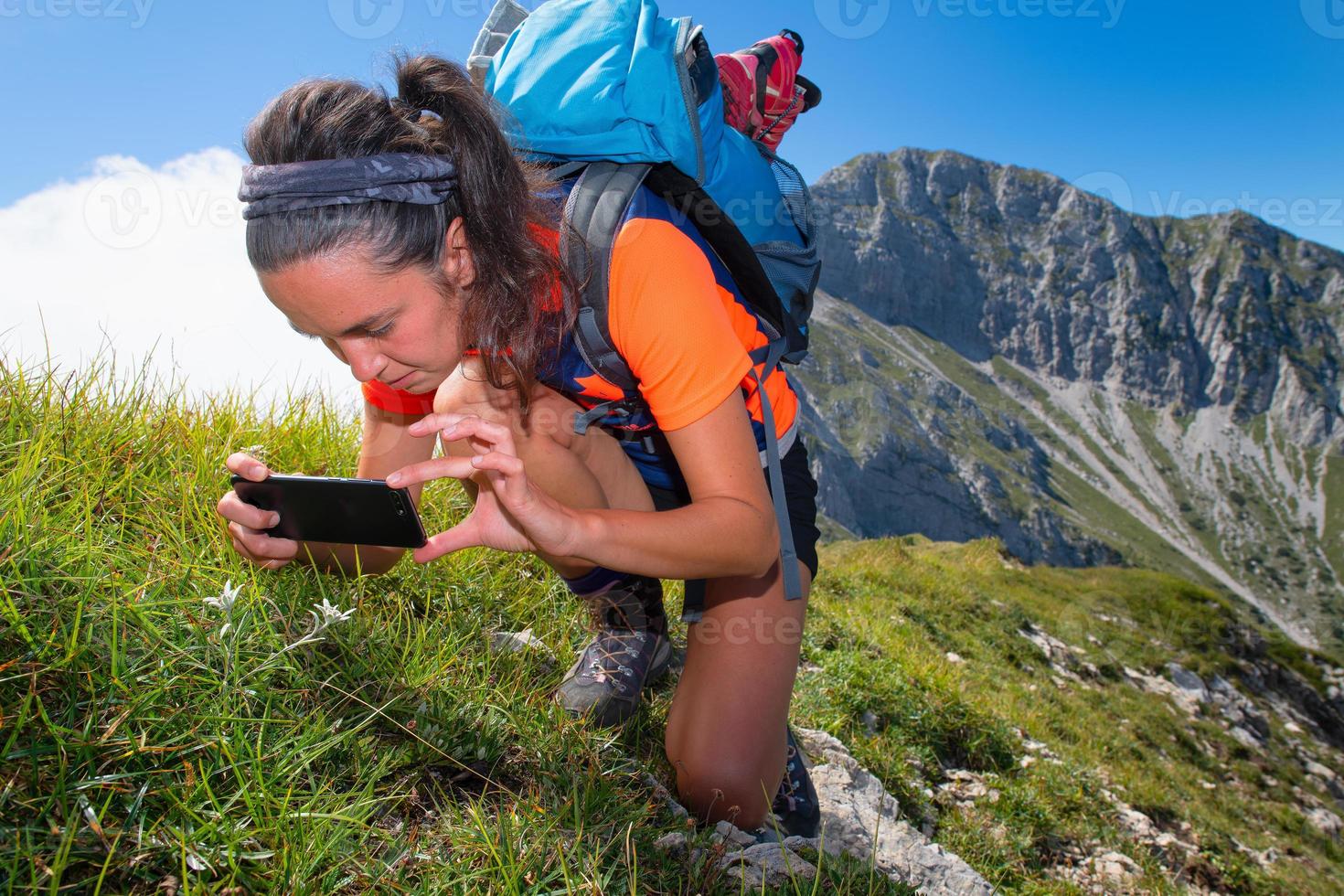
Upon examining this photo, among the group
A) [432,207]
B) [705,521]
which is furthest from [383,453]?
[705,521]


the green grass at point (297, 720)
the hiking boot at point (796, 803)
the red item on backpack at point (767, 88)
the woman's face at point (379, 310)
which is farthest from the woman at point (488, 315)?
the red item on backpack at point (767, 88)

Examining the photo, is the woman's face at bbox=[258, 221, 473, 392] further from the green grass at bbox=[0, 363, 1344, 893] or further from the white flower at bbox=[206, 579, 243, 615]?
the green grass at bbox=[0, 363, 1344, 893]

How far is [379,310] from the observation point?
2189 millimetres

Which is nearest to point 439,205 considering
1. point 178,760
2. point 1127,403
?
point 178,760

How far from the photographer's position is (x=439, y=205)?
2264 millimetres

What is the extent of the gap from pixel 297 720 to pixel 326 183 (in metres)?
1.47

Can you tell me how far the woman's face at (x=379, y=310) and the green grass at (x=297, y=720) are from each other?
0.84m

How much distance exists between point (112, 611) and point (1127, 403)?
232m

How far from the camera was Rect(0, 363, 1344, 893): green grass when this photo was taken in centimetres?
160

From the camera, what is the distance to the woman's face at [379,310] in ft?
7.00

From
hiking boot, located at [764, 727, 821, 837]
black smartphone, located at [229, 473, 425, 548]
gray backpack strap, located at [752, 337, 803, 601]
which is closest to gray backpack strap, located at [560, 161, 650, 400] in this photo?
gray backpack strap, located at [752, 337, 803, 601]

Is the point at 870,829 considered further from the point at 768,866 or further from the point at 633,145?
the point at 633,145

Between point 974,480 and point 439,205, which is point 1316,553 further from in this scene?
point 439,205

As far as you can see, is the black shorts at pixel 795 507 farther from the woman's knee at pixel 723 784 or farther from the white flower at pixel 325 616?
the white flower at pixel 325 616
